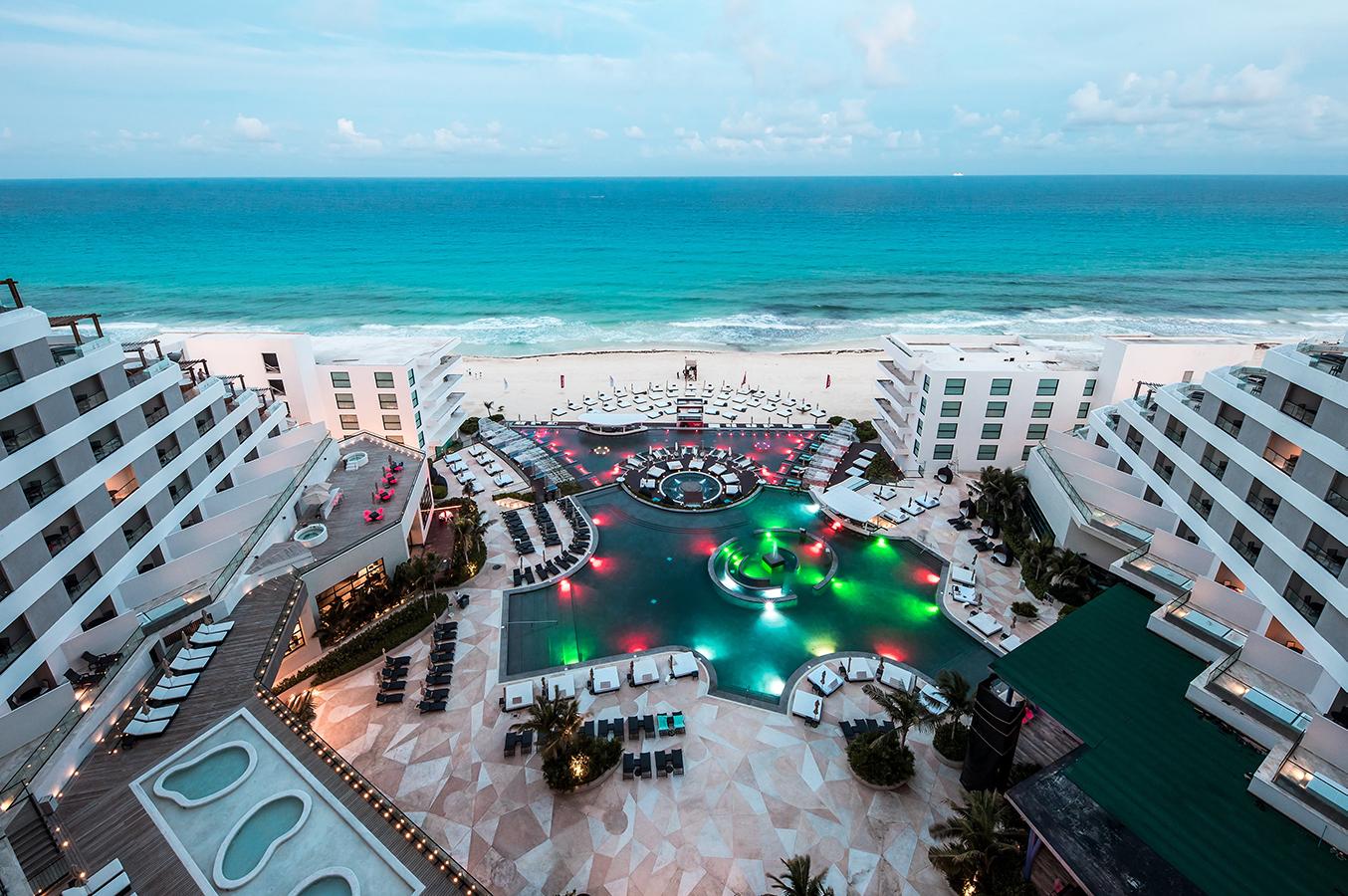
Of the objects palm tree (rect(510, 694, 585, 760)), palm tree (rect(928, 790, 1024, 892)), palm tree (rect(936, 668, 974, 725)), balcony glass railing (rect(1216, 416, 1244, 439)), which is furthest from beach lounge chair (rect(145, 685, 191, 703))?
balcony glass railing (rect(1216, 416, 1244, 439))

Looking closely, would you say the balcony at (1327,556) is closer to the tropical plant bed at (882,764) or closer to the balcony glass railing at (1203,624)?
the balcony glass railing at (1203,624)

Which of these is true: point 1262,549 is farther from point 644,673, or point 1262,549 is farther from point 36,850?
point 36,850

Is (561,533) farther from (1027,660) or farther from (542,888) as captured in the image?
(1027,660)

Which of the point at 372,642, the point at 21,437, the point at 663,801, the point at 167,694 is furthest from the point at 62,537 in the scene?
the point at 663,801

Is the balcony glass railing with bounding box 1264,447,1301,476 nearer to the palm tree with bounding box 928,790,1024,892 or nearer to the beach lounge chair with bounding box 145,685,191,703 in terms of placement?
the palm tree with bounding box 928,790,1024,892

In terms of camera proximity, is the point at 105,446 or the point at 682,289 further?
the point at 682,289

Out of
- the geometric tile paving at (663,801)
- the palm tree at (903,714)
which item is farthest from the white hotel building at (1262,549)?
the geometric tile paving at (663,801)
